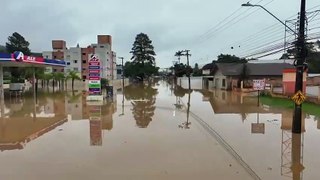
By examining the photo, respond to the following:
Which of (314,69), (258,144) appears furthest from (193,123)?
(314,69)

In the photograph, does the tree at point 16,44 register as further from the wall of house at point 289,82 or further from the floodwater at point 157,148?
the floodwater at point 157,148

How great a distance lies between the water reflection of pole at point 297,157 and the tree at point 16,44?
328ft

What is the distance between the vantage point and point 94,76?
34.0 metres

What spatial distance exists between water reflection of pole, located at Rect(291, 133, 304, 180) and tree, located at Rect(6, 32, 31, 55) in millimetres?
99911

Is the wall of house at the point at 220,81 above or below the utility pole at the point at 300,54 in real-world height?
below

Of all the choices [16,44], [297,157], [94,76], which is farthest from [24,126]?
[16,44]

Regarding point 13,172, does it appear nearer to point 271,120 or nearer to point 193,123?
point 193,123

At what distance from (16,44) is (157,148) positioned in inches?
4026

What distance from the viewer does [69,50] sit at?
316 feet

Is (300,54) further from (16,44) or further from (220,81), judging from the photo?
(16,44)

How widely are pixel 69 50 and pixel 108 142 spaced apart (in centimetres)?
8570

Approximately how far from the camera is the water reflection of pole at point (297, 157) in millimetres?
10016

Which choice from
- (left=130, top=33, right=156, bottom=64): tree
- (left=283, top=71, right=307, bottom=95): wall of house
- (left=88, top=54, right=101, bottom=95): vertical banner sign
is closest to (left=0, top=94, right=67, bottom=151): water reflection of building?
(left=88, top=54, right=101, bottom=95): vertical banner sign

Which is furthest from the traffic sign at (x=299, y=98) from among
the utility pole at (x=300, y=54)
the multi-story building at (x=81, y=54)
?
the multi-story building at (x=81, y=54)
